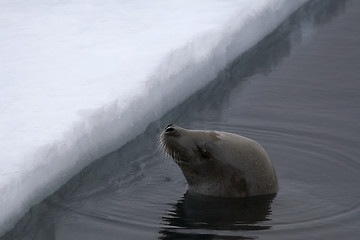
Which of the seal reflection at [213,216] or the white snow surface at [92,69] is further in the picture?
the white snow surface at [92,69]

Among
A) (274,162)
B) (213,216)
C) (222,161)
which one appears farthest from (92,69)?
(213,216)

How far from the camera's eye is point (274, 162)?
23.2 ft

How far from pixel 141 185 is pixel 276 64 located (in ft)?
11.6

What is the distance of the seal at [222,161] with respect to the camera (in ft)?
21.2

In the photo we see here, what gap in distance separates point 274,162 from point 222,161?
2.34 feet

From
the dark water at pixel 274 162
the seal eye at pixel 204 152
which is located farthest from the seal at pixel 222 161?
the dark water at pixel 274 162

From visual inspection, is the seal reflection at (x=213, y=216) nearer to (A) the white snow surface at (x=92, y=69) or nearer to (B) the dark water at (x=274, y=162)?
(B) the dark water at (x=274, y=162)

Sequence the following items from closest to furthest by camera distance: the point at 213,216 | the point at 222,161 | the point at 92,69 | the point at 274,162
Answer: the point at 213,216, the point at 222,161, the point at 274,162, the point at 92,69

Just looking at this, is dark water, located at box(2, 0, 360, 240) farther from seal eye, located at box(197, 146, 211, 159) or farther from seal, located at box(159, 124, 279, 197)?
seal eye, located at box(197, 146, 211, 159)

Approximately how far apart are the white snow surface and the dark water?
0.50 feet

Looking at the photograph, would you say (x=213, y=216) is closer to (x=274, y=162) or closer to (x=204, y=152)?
(x=204, y=152)

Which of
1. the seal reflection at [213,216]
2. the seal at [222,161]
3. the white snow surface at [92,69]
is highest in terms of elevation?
the white snow surface at [92,69]

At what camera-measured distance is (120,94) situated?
24.6ft

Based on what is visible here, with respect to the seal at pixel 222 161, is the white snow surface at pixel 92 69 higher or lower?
higher
